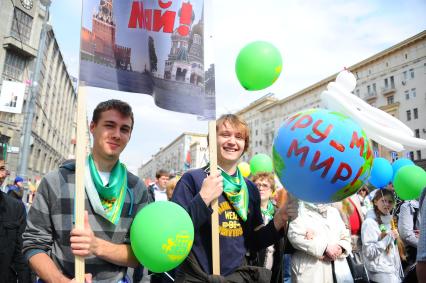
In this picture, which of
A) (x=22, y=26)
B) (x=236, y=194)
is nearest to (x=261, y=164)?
(x=236, y=194)

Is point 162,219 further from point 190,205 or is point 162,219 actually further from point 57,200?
point 57,200

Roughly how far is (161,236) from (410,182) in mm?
5152

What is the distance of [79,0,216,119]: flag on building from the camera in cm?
217

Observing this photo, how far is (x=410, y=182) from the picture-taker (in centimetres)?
555

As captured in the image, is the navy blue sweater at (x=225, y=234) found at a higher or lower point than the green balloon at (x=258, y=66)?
lower

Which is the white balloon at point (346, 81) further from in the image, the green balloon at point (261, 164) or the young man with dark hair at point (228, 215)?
the young man with dark hair at point (228, 215)

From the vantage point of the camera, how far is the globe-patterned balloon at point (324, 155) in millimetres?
1982

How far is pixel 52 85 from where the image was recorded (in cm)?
4141

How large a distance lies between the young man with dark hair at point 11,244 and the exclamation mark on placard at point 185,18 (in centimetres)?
257

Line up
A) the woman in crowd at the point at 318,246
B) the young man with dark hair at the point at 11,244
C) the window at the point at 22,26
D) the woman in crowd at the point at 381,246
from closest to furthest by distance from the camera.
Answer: the young man with dark hair at the point at 11,244, the woman in crowd at the point at 318,246, the woman in crowd at the point at 381,246, the window at the point at 22,26

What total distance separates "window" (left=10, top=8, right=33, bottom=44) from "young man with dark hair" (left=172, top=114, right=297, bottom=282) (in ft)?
106

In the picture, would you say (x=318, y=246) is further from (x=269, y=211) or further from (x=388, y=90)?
(x=388, y=90)

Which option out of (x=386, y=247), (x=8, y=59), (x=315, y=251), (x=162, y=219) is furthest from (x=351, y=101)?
(x=8, y=59)

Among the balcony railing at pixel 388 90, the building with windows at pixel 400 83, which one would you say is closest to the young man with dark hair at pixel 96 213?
the building with windows at pixel 400 83
